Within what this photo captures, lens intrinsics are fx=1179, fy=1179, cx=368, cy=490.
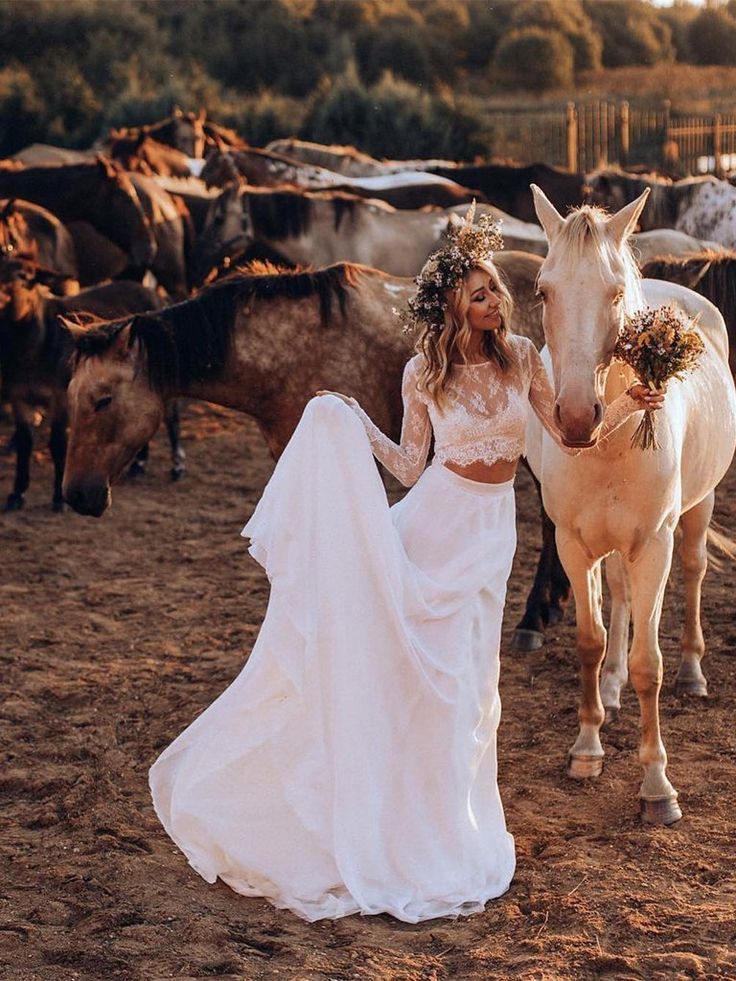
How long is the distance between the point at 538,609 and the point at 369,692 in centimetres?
239

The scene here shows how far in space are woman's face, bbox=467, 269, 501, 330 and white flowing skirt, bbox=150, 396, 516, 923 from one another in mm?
503

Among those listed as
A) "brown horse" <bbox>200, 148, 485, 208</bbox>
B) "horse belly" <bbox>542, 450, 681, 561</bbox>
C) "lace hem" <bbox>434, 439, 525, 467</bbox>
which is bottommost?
"brown horse" <bbox>200, 148, 485, 208</bbox>

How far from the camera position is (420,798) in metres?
3.63

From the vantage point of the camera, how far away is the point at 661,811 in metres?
4.01

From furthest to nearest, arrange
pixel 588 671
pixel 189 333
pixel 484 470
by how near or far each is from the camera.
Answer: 1. pixel 189 333
2. pixel 588 671
3. pixel 484 470

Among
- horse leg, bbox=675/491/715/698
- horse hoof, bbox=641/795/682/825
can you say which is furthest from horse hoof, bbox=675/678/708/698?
horse hoof, bbox=641/795/682/825

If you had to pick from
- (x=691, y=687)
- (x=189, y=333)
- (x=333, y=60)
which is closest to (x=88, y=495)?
(x=189, y=333)

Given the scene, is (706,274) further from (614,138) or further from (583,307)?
(614,138)

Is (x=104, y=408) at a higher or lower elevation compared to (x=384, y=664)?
higher

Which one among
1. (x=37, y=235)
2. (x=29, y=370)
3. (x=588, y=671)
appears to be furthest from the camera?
(x=37, y=235)

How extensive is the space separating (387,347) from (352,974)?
3245 millimetres

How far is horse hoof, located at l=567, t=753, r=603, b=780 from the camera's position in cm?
438

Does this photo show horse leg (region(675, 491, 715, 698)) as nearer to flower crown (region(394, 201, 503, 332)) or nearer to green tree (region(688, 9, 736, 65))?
flower crown (region(394, 201, 503, 332))

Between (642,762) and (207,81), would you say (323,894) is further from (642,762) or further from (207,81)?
(207,81)
